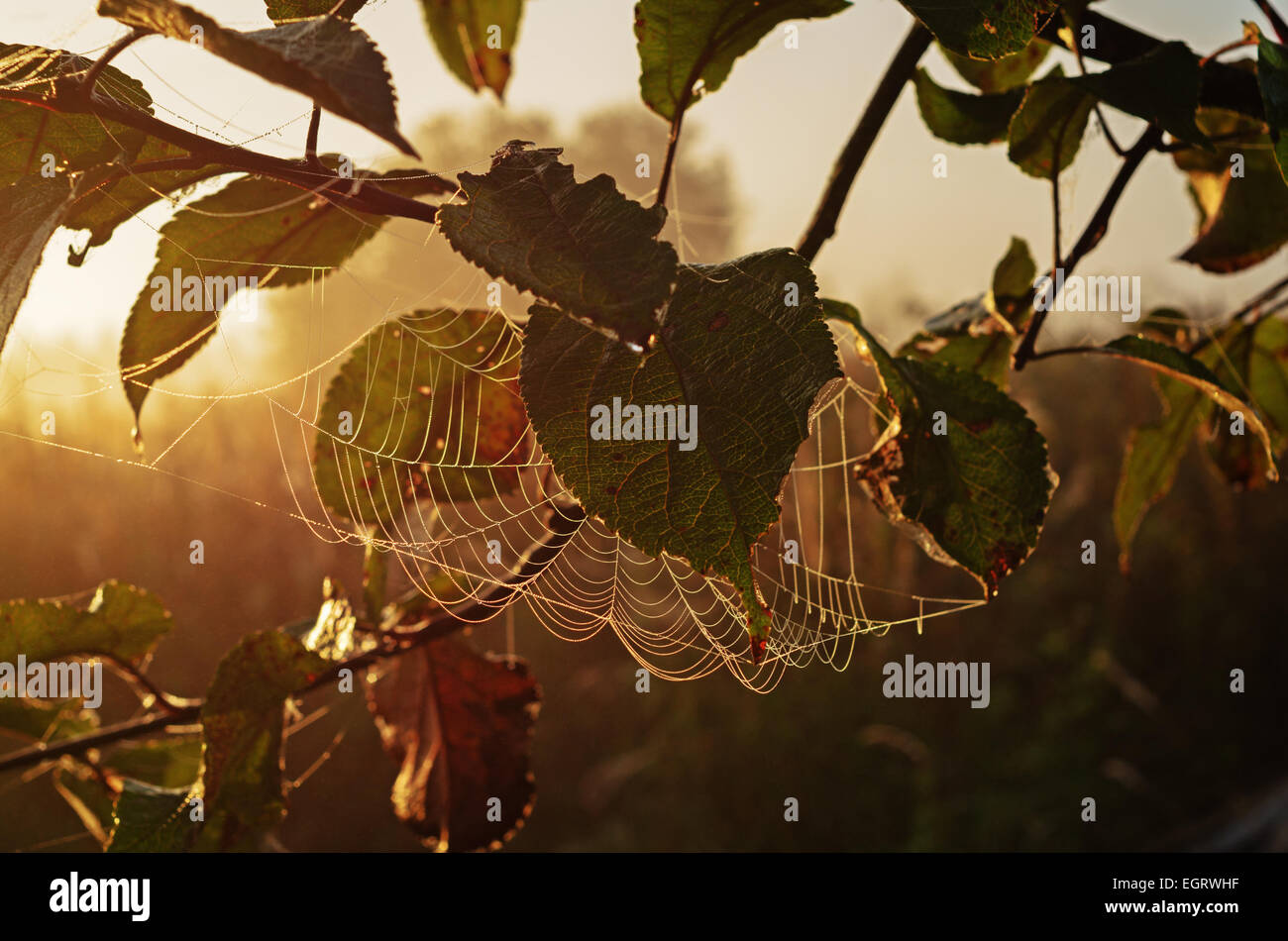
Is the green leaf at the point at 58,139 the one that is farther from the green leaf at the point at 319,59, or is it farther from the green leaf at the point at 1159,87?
the green leaf at the point at 1159,87

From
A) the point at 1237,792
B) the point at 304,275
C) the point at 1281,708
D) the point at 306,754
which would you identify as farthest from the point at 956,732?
the point at 304,275

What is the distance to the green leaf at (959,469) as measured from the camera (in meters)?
0.49

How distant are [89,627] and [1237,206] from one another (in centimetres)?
100

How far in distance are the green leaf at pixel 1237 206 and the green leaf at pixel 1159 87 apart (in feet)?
0.84

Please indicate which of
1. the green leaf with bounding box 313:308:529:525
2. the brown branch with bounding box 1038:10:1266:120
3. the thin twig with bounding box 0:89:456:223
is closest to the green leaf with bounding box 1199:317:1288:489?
the brown branch with bounding box 1038:10:1266:120

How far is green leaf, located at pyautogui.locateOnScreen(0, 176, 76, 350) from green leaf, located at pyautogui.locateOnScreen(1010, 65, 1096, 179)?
1.69ft

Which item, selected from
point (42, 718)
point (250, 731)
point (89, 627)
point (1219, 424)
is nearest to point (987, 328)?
point (1219, 424)

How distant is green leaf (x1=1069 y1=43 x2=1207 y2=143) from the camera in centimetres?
49

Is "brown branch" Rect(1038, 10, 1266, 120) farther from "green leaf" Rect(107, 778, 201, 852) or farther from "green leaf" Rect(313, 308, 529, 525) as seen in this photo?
"green leaf" Rect(107, 778, 201, 852)

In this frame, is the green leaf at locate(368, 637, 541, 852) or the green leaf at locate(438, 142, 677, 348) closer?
the green leaf at locate(438, 142, 677, 348)

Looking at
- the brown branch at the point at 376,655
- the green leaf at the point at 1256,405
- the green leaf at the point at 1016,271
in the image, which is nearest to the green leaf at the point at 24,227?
the brown branch at the point at 376,655

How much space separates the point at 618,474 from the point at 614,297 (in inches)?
3.7

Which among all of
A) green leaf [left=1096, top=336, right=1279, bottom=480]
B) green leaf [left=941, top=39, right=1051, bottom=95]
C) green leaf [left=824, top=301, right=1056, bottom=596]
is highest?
green leaf [left=941, top=39, right=1051, bottom=95]

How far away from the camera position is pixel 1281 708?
3842mm
